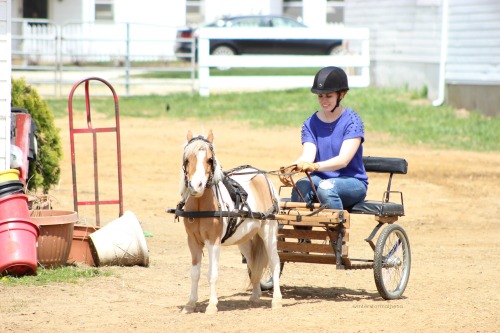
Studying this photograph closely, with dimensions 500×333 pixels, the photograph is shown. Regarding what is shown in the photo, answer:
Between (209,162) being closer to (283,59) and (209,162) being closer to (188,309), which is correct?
(188,309)

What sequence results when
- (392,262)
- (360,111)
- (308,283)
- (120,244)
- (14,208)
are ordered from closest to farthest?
(392,262) → (14,208) → (308,283) → (120,244) → (360,111)

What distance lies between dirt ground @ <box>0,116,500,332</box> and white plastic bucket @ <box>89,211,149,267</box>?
0.15 m

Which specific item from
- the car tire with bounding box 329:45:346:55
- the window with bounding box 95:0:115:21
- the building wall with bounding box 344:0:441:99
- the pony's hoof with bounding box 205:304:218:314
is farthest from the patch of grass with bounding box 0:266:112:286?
the window with bounding box 95:0:115:21

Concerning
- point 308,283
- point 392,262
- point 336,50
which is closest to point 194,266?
point 392,262

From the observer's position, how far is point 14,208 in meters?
9.16

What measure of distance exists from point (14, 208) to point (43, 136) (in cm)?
400

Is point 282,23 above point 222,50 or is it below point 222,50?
above

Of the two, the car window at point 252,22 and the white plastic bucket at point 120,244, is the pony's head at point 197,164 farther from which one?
the car window at point 252,22

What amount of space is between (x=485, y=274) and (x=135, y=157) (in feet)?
31.6

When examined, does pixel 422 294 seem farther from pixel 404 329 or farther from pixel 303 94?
pixel 303 94

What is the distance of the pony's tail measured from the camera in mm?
8391

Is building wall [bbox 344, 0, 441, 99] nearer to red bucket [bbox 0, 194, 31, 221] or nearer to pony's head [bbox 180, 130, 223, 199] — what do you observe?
red bucket [bbox 0, 194, 31, 221]

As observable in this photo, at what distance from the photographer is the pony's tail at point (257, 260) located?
8391mm

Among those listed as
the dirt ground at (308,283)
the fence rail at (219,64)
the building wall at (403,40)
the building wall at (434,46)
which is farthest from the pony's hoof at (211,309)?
the building wall at (403,40)
